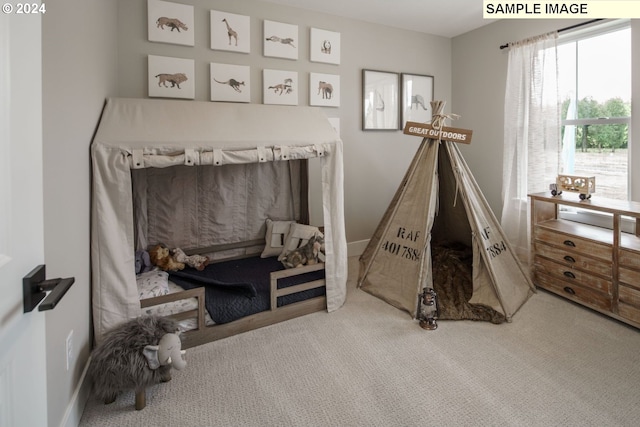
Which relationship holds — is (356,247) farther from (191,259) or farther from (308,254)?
(191,259)

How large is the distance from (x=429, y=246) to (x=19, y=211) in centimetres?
240

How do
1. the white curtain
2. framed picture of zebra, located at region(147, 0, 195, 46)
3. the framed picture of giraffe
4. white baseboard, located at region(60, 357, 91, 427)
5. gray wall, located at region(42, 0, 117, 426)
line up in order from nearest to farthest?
gray wall, located at region(42, 0, 117, 426) < white baseboard, located at region(60, 357, 91, 427) < framed picture of zebra, located at region(147, 0, 195, 46) < the framed picture of giraffe < the white curtain

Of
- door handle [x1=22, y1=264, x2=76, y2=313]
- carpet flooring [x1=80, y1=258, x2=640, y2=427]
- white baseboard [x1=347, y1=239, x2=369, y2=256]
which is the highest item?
door handle [x1=22, y1=264, x2=76, y2=313]

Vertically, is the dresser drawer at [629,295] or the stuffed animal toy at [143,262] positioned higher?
the stuffed animal toy at [143,262]

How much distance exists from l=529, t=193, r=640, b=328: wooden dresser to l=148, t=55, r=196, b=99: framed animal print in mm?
3055

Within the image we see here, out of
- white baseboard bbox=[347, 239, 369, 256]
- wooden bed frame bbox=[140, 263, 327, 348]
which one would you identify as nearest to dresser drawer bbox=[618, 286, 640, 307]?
wooden bed frame bbox=[140, 263, 327, 348]

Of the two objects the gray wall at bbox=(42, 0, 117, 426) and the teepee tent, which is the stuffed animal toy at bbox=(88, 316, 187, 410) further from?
the teepee tent

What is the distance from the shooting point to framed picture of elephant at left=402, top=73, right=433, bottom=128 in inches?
157

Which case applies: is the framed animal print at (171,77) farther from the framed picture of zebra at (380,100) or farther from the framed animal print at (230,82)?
the framed picture of zebra at (380,100)

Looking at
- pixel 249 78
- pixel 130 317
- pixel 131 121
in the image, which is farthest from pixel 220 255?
pixel 249 78

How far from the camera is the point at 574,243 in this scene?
2.63 meters

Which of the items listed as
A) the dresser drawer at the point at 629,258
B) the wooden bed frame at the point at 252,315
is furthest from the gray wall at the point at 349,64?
the dresser drawer at the point at 629,258

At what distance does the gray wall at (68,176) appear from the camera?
1314 mm

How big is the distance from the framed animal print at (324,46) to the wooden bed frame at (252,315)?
210 centimetres
